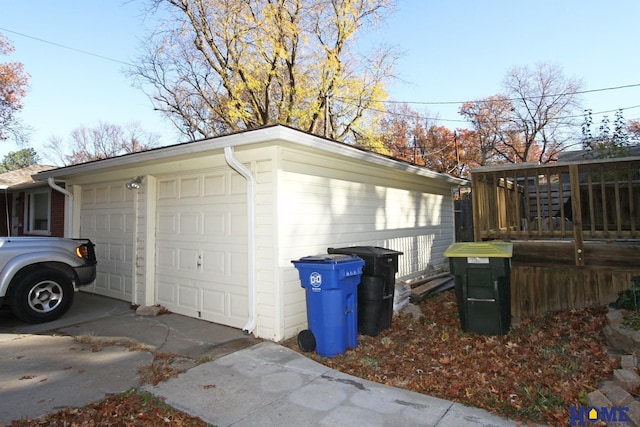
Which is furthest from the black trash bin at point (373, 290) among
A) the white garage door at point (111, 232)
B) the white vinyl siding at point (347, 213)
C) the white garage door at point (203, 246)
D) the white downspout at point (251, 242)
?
the white garage door at point (111, 232)

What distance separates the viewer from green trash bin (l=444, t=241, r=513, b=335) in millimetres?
4797

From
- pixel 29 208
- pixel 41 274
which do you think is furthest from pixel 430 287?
pixel 29 208

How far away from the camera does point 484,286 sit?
487cm

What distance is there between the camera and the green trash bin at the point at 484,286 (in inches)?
189

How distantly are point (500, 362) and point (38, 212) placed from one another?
1141 centimetres

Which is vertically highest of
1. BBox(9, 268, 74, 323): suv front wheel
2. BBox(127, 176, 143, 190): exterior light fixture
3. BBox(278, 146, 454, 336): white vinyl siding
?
BBox(127, 176, 143, 190): exterior light fixture

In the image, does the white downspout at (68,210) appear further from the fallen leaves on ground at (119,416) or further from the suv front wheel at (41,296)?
the fallen leaves on ground at (119,416)

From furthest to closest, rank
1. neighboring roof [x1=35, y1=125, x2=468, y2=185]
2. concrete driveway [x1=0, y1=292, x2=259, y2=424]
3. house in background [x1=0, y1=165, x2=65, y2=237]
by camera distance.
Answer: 1. house in background [x1=0, y1=165, x2=65, y2=237]
2. neighboring roof [x1=35, y1=125, x2=468, y2=185]
3. concrete driveway [x1=0, y1=292, x2=259, y2=424]

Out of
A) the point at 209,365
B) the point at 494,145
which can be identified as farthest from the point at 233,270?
the point at 494,145

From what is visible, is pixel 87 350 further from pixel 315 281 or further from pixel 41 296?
pixel 315 281

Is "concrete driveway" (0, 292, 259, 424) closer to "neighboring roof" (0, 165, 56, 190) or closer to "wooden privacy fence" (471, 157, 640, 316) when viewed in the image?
"wooden privacy fence" (471, 157, 640, 316)

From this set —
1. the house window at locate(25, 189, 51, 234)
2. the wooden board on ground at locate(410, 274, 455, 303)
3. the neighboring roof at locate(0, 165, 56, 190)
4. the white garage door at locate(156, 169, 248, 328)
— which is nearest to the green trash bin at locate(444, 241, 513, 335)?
the wooden board on ground at locate(410, 274, 455, 303)

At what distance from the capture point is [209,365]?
3975 millimetres

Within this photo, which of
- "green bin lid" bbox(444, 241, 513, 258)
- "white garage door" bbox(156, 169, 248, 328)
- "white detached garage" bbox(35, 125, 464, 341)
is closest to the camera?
"green bin lid" bbox(444, 241, 513, 258)
